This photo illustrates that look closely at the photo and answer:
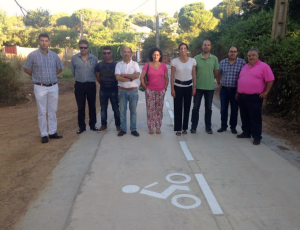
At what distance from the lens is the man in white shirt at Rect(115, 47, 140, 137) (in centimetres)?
676

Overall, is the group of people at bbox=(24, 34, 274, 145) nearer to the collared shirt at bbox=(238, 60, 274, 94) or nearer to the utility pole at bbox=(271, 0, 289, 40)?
the collared shirt at bbox=(238, 60, 274, 94)

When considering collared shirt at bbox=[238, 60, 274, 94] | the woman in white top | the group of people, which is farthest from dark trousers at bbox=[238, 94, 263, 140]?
the woman in white top

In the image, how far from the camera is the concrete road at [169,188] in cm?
355

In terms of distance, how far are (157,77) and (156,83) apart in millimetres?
136

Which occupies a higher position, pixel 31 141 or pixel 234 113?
pixel 234 113

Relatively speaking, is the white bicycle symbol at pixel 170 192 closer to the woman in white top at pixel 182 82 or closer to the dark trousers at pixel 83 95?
the woman in white top at pixel 182 82

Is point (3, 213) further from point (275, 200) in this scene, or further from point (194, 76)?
point (194, 76)

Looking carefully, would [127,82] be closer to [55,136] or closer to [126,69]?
[126,69]

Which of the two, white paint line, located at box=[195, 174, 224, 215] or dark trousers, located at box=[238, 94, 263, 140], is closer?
white paint line, located at box=[195, 174, 224, 215]

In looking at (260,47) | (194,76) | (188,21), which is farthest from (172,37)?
(194,76)

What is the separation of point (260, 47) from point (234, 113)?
361 centimetres

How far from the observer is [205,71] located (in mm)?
6965

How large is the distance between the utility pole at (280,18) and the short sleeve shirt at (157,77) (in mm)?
4694

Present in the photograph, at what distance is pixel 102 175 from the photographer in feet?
15.8
